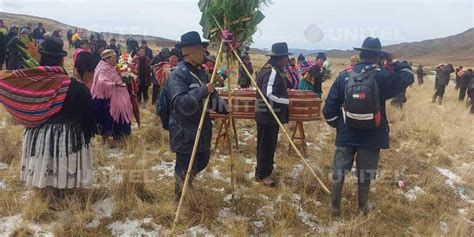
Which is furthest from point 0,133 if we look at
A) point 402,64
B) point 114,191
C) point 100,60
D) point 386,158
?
point 386,158

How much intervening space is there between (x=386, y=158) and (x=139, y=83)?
6.67m

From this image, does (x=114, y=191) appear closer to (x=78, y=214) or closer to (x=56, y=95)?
(x=78, y=214)

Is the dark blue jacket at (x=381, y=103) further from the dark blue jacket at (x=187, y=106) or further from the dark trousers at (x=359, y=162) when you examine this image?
the dark blue jacket at (x=187, y=106)

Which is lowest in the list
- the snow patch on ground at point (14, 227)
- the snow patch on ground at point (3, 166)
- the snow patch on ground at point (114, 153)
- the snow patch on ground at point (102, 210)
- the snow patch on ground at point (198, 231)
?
the snow patch on ground at point (198, 231)

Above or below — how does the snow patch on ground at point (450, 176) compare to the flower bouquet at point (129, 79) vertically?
below

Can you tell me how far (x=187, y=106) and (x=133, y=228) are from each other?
1.40m

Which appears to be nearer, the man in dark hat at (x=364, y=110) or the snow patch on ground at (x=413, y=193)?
the man in dark hat at (x=364, y=110)

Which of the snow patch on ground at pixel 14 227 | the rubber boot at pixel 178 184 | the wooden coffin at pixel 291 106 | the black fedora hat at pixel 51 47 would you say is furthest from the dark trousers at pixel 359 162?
the black fedora hat at pixel 51 47

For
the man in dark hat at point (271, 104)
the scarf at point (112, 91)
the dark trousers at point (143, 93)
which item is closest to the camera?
the man in dark hat at point (271, 104)

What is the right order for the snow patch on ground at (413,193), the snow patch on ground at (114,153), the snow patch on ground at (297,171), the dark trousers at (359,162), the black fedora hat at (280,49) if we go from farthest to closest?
the snow patch on ground at (114,153), the snow patch on ground at (297,171), the snow patch on ground at (413,193), the black fedora hat at (280,49), the dark trousers at (359,162)

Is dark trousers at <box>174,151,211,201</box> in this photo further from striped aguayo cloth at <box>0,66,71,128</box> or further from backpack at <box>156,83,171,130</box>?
striped aguayo cloth at <box>0,66,71,128</box>

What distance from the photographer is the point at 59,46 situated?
13.5ft

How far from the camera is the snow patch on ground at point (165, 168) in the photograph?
5.66 meters

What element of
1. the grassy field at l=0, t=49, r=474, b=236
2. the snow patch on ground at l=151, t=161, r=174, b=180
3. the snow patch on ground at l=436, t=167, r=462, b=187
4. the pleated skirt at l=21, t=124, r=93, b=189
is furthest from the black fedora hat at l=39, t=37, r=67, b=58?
Answer: the snow patch on ground at l=436, t=167, r=462, b=187
